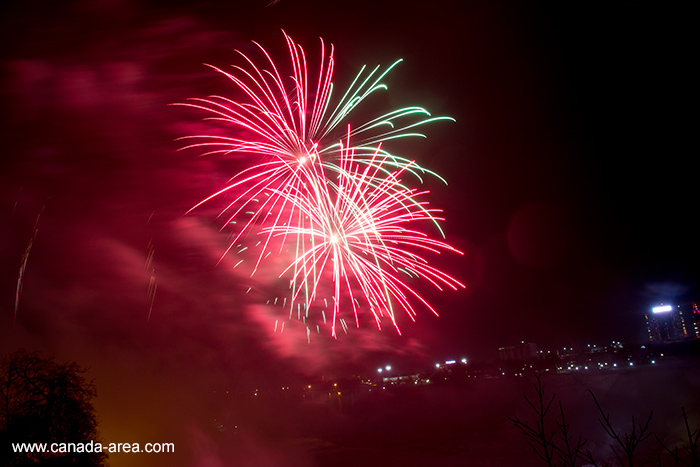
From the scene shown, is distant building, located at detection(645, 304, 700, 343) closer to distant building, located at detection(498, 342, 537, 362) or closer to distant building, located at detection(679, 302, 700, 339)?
distant building, located at detection(679, 302, 700, 339)

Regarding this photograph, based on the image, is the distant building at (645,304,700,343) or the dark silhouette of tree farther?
the distant building at (645,304,700,343)

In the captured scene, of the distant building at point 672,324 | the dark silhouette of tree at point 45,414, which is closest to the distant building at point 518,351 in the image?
the distant building at point 672,324

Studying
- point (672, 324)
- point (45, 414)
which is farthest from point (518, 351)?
point (45, 414)

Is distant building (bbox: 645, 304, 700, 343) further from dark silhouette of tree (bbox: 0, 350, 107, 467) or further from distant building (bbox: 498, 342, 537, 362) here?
dark silhouette of tree (bbox: 0, 350, 107, 467)

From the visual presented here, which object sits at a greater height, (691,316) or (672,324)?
(691,316)

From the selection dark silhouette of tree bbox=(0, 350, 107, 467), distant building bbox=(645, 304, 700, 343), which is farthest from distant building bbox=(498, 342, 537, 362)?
dark silhouette of tree bbox=(0, 350, 107, 467)

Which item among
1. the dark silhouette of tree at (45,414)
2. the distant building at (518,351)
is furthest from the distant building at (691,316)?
the dark silhouette of tree at (45,414)

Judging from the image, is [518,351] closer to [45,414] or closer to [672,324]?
[672,324]

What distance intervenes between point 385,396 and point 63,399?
5880 cm

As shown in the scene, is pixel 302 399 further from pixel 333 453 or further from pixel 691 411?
pixel 691 411

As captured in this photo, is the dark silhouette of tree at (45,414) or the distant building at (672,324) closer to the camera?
the dark silhouette of tree at (45,414)

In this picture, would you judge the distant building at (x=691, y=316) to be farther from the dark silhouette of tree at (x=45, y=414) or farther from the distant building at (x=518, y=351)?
the dark silhouette of tree at (x=45, y=414)

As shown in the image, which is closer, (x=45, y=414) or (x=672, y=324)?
(x=45, y=414)

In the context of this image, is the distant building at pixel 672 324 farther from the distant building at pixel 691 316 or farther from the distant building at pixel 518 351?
the distant building at pixel 518 351
